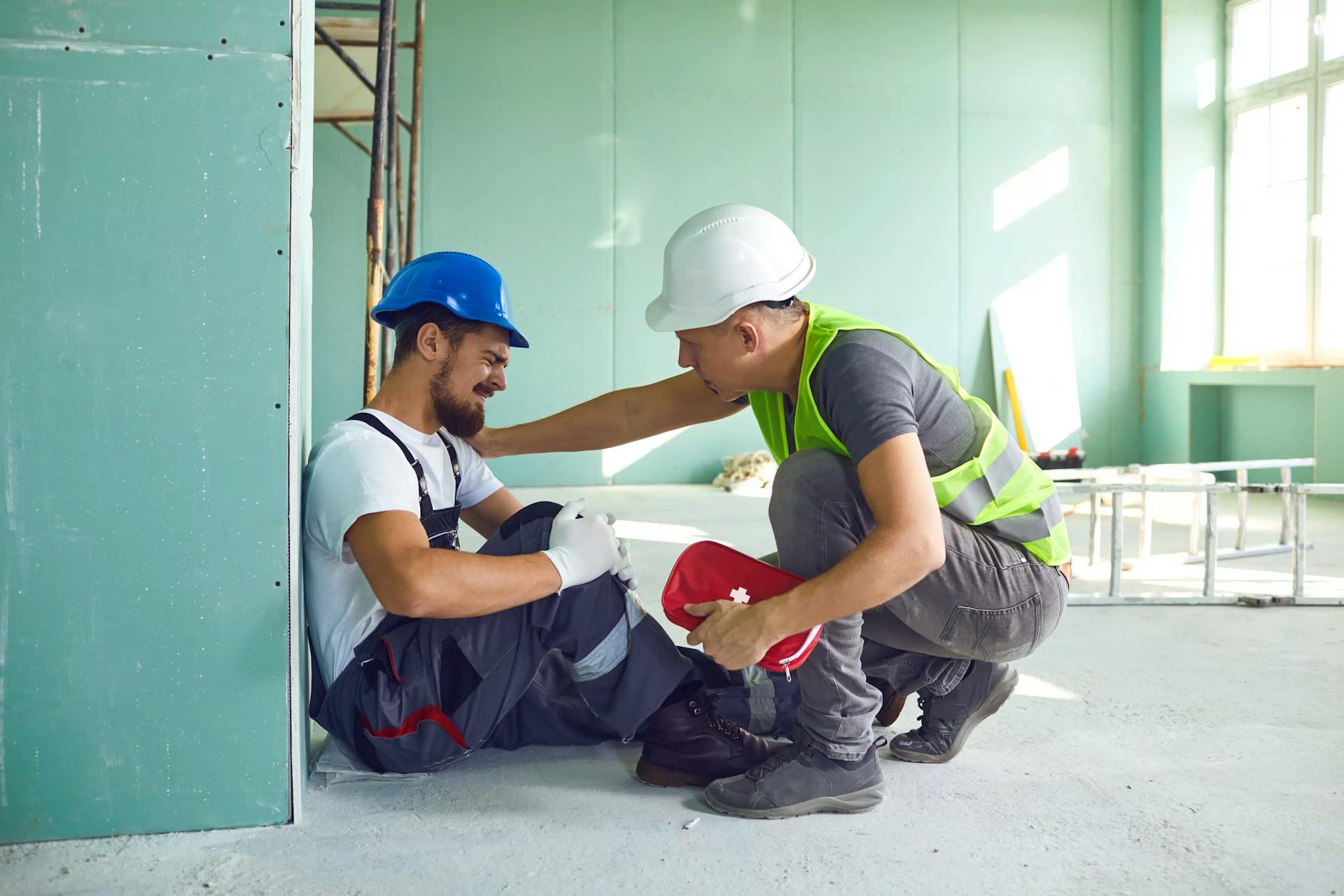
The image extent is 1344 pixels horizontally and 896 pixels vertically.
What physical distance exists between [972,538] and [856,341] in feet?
1.60

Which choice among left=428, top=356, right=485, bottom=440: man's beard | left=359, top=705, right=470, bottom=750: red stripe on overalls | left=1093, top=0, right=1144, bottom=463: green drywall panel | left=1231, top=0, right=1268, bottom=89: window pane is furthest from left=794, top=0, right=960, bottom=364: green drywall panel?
left=359, top=705, right=470, bottom=750: red stripe on overalls

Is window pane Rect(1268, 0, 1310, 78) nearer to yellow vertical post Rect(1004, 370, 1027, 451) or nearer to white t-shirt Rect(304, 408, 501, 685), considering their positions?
yellow vertical post Rect(1004, 370, 1027, 451)

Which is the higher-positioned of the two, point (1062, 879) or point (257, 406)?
point (257, 406)

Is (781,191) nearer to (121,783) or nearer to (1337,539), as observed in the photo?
(1337,539)

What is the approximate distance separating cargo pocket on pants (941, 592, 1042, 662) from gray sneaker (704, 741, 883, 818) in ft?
0.96

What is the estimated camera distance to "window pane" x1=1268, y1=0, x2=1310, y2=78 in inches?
341

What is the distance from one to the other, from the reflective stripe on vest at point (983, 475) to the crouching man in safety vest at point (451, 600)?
493 mm

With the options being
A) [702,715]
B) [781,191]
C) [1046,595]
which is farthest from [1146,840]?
[781,191]

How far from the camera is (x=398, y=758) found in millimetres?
2250

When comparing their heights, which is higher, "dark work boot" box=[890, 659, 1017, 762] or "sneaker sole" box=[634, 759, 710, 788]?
"dark work boot" box=[890, 659, 1017, 762]

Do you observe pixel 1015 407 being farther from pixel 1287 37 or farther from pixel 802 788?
pixel 802 788

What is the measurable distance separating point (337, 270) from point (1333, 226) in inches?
306

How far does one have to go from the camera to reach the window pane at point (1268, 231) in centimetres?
877

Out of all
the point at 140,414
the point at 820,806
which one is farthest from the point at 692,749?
the point at 140,414
